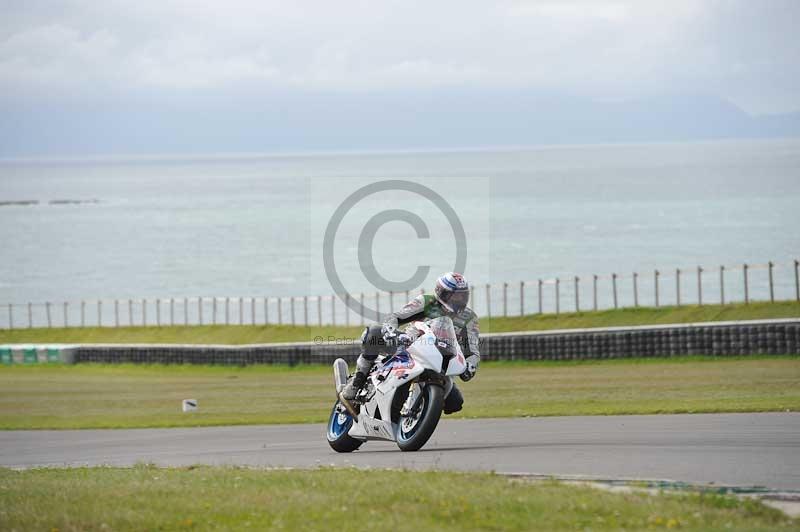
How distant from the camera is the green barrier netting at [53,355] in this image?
184 ft

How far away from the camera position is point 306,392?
3541 cm

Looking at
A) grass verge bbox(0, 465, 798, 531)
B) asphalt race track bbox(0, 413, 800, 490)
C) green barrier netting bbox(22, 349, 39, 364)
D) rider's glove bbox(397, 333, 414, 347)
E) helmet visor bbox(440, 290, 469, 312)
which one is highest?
helmet visor bbox(440, 290, 469, 312)

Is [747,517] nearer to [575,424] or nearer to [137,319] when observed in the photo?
[575,424]

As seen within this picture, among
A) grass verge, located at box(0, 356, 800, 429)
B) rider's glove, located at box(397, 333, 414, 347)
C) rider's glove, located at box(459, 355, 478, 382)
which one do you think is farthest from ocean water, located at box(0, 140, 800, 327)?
rider's glove, located at box(397, 333, 414, 347)

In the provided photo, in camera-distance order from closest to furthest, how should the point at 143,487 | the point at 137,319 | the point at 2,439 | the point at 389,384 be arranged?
1. the point at 143,487
2. the point at 389,384
3. the point at 2,439
4. the point at 137,319

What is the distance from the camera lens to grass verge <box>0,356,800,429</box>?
2477cm

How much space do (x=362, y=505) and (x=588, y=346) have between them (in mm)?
29699

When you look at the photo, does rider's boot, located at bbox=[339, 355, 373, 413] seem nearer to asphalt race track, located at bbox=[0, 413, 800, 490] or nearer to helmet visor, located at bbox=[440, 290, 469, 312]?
asphalt race track, located at bbox=[0, 413, 800, 490]

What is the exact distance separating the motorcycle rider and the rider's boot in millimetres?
47

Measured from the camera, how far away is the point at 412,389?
15258 millimetres

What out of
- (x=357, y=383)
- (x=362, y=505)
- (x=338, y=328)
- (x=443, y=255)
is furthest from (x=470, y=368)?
(x=443, y=255)

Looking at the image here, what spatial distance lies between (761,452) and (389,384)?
447 centimetres

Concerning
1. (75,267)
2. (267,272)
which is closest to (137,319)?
(267,272)

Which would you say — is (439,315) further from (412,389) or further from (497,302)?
(497,302)
